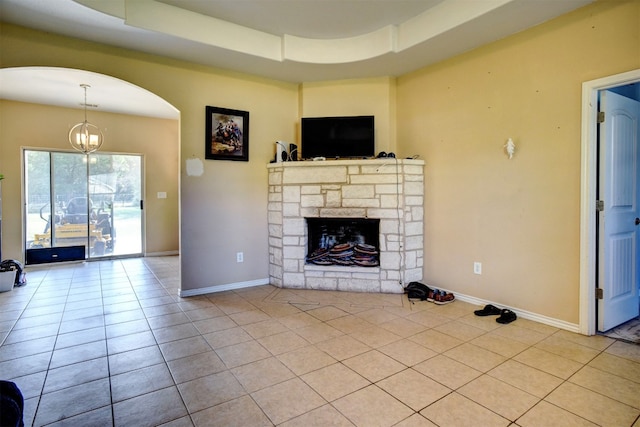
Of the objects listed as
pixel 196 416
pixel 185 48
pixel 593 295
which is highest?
pixel 185 48

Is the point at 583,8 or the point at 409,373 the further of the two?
the point at 583,8

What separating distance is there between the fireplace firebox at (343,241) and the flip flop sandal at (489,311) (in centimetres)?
121

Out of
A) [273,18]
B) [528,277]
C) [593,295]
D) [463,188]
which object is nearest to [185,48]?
[273,18]

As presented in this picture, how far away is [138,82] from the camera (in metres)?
3.43

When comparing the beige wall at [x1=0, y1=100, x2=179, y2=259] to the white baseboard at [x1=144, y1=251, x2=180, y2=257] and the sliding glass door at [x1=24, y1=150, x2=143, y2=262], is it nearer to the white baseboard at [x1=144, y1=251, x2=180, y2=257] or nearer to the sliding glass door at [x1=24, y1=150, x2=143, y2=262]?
the white baseboard at [x1=144, y1=251, x2=180, y2=257]

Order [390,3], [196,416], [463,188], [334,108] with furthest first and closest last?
1. [334,108]
2. [463,188]
3. [390,3]
4. [196,416]

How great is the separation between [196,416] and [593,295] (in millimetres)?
2975

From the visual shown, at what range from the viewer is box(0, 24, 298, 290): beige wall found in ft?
11.1

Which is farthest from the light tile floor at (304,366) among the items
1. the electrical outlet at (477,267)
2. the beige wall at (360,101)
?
the beige wall at (360,101)

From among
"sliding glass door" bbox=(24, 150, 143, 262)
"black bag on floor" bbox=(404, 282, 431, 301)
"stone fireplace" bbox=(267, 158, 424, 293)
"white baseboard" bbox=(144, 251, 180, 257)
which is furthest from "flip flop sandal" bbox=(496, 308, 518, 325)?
"sliding glass door" bbox=(24, 150, 143, 262)

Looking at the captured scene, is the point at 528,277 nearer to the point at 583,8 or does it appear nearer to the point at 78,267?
the point at 583,8

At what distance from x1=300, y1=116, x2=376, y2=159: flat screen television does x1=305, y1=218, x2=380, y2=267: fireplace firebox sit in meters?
0.82

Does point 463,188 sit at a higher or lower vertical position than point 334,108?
lower

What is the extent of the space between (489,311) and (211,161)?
10.8ft
